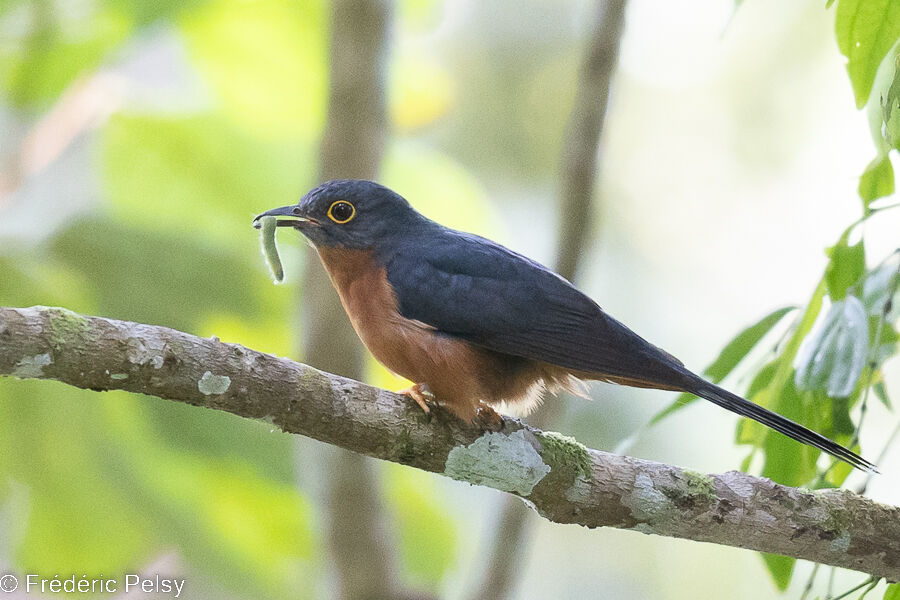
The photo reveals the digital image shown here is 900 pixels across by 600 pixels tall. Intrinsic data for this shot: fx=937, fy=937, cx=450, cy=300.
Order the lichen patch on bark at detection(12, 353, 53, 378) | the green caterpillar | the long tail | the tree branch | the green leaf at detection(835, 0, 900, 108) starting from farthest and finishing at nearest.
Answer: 1. the green caterpillar
2. the long tail
3. the tree branch
4. the green leaf at detection(835, 0, 900, 108)
5. the lichen patch on bark at detection(12, 353, 53, 378)

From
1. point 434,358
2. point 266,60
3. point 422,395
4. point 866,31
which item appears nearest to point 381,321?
point 434,358

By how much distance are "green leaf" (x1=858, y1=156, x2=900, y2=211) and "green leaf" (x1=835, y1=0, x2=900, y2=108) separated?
392mm

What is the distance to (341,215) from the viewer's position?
4.16 m

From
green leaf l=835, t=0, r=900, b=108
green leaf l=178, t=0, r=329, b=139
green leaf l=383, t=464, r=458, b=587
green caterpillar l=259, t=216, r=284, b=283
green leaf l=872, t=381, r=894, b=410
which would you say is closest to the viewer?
green leaf l=835, t=0, r=900, b=108

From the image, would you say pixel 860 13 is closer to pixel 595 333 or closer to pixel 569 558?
pixel 595 333

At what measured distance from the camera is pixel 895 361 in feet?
29.8

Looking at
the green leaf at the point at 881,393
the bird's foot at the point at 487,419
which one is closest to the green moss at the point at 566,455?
the bird's foot at the point at 487,419

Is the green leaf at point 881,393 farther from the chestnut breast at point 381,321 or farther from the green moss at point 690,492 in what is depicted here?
the chestnut breast at point 381,321

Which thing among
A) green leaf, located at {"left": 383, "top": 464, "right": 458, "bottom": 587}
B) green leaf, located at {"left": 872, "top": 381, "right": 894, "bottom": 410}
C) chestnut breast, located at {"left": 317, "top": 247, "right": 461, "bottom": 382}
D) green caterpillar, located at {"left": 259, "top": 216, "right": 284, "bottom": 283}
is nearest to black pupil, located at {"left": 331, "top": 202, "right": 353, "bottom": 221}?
chestnut breast, located at {"left": 317, "top": 247, "right": 461, "bottom": 382}

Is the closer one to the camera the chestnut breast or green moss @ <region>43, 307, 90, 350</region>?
green moss @ <region>43, 307, 90, 350</region>

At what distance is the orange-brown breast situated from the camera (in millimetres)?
3432

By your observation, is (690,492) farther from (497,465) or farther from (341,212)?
(341,212)

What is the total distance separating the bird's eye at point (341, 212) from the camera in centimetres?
414

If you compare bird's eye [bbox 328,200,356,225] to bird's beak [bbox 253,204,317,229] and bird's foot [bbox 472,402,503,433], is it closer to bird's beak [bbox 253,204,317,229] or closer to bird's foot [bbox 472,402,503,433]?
bird's beak [bbox 253,204,317,229]
